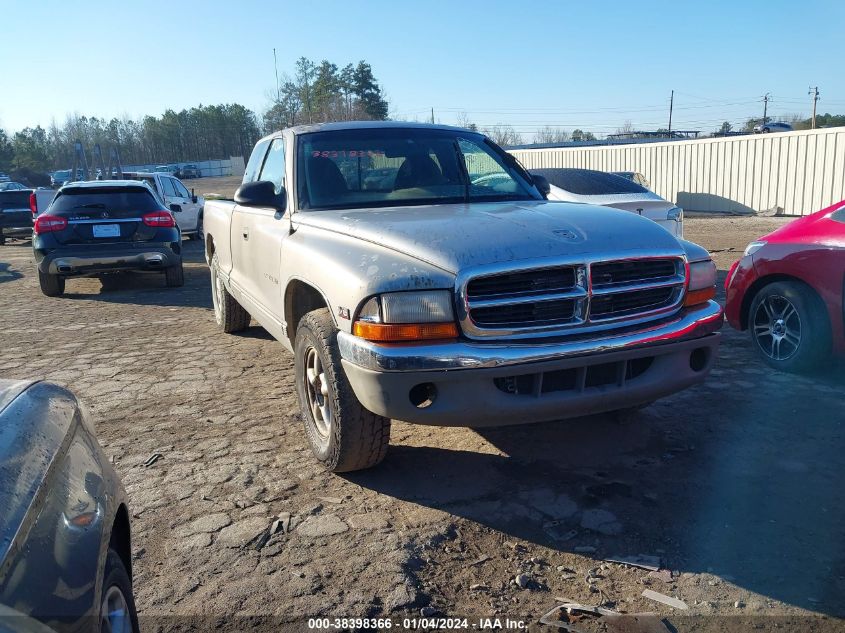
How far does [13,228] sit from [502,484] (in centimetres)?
1955

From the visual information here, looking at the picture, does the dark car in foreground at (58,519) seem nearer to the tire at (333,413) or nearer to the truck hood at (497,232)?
the tire at (333,413)

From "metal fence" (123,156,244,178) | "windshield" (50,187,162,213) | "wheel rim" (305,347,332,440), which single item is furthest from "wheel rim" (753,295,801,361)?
"metal fence" (123,156,244,178)

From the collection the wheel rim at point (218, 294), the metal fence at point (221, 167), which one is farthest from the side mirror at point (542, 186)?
the metal fence at point (221, 167)

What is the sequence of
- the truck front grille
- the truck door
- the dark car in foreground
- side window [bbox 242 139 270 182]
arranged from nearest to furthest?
Result: the dark car in foreground
the truck front grille
the truck door
side window [bbox 242 139 270 182]

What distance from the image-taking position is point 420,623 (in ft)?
8.63

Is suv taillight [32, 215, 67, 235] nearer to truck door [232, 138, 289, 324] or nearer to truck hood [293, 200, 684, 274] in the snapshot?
truck door [232, 138, 289, 324]

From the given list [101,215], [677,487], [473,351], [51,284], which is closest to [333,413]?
[473,351]

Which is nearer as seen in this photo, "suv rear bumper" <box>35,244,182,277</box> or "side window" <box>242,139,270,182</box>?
"side window" <box>242,139,270,182</box>

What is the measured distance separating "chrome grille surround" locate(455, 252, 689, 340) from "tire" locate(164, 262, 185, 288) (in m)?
8.23

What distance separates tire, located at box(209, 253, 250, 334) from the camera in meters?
7.08

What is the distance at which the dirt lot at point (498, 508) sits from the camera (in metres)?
2.78

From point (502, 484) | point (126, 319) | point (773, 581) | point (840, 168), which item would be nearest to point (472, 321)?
point (502, 484)

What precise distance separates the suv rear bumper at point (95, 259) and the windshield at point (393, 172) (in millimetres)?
6000

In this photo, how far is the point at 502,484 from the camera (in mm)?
3717
